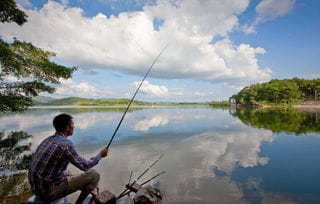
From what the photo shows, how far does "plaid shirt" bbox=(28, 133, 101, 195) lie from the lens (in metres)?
3.88

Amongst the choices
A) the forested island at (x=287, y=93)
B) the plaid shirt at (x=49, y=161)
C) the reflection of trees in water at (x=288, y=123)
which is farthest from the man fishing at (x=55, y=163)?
the forested island at (x=287, y=93)

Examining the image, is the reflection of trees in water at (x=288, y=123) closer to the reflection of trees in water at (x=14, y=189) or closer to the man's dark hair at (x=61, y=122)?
the reflection of trees in water at (x=14, y=189)

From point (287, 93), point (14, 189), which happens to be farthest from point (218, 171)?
point (287, 93)

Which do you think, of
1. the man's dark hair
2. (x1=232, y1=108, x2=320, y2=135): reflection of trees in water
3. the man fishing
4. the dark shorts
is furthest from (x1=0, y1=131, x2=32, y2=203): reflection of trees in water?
(x1=232, y1=108, x2=320, y2=135): reflection of trees in water

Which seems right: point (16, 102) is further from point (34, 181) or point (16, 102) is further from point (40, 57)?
point (34, 181)

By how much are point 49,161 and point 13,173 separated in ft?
24.5

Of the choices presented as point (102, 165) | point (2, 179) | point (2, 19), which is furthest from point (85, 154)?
point (2, 19)

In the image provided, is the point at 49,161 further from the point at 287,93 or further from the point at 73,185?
the point at 287,93

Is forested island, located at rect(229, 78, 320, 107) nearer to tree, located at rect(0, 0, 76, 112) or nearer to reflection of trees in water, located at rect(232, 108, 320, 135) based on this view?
reflection of trees in water, located at rect(232, 108, 320, 135)

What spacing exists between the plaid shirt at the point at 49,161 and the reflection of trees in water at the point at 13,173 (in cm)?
396

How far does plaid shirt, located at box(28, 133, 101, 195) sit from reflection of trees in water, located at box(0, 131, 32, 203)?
3.96m

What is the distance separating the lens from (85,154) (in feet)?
47.6

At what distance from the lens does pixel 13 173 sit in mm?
9805

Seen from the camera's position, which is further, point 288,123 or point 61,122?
point 288,123
